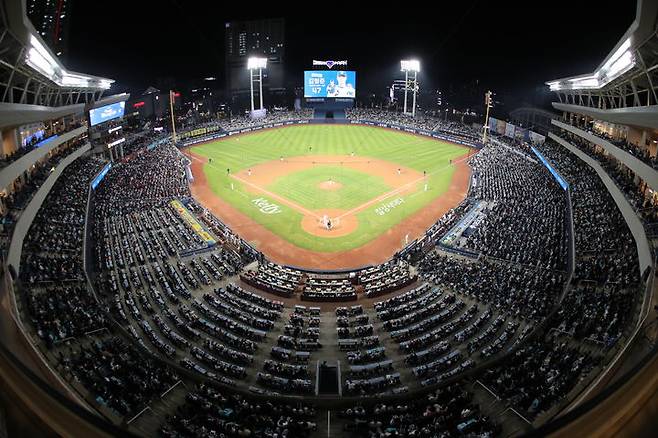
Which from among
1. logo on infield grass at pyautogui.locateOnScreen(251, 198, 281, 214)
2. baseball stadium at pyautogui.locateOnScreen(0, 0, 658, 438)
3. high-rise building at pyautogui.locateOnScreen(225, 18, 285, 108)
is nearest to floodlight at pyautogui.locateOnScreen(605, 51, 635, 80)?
baseball stadium at pyautogui.locateOnScreen(0, 0, 658, 438)

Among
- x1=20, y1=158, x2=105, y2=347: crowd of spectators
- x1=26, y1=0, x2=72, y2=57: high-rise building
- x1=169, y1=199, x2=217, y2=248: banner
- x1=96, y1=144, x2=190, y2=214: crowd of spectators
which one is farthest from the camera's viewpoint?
x1=26, y1=0, x2=72, y2=57: high-rise building

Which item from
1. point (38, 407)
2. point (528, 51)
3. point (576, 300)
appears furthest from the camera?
point (528, 51)

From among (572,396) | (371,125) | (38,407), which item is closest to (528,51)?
(371,125)

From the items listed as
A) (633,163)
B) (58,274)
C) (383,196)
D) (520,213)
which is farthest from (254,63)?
(633,163)

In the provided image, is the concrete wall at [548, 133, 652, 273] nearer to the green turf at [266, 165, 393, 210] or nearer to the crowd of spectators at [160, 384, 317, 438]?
the crowd of spectators at [160, 384, 317, 438]

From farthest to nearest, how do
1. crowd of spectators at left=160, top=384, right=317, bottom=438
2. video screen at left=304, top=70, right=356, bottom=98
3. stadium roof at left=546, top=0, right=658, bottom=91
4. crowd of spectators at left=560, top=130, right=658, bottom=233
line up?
video screen at left=304, top=70, right=356, bottom=98 → crowd of spectators at left=560, top=130, right=658, bottom=233 → stadium roof at left=546, top=0, right=658, bottom=91 → crowd of spectators at left=160, top=384, right=317, bottom=438

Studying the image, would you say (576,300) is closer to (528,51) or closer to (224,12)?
(528,51)

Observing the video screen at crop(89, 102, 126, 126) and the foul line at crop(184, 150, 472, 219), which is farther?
the video screen at crop(89, 102, 126, 126)
